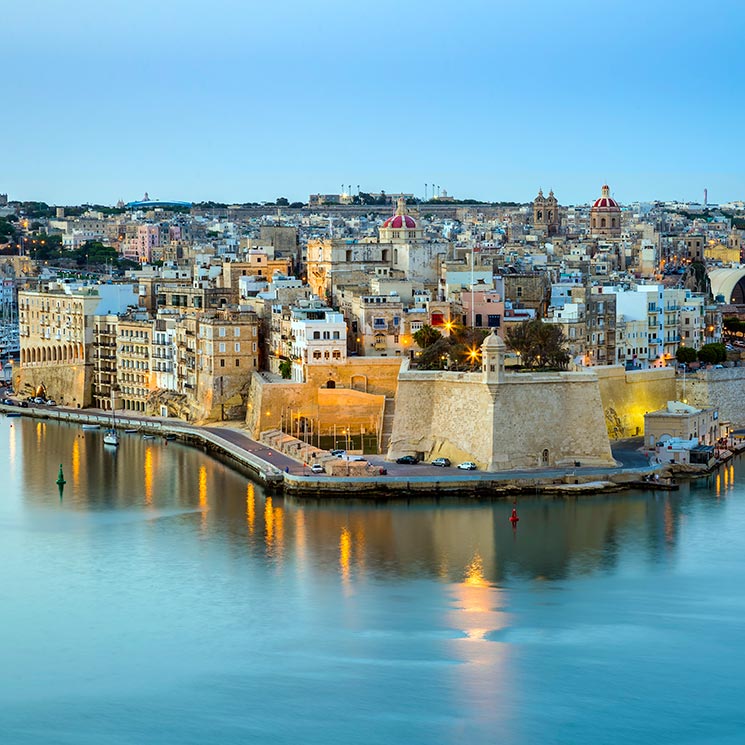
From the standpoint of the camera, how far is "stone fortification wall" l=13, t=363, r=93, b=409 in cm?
2997

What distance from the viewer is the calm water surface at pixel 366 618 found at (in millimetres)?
13586

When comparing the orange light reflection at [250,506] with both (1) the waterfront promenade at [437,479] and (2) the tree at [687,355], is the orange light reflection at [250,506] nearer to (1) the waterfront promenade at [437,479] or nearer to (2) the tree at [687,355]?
(1) the waterfront promenade at [437,479]

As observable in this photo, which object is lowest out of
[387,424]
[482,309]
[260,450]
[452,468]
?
[452,468]

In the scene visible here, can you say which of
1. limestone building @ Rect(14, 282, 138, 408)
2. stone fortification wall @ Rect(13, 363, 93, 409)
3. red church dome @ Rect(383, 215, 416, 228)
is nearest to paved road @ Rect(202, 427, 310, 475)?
stone fortification wall @ Rect(13, 363, 93, 409)

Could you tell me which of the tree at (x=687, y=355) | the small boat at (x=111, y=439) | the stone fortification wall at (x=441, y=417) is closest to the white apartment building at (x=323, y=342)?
the stone fortification wall at (x=441, y=417)

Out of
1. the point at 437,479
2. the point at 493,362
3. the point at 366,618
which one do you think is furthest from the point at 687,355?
the point at 366,618

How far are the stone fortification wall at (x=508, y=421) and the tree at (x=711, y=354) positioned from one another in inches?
251

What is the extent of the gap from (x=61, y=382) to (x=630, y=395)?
36.0ft

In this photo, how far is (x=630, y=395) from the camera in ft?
80.5

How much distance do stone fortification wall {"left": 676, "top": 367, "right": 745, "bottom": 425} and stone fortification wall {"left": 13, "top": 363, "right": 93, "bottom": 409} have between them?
10.5 meters

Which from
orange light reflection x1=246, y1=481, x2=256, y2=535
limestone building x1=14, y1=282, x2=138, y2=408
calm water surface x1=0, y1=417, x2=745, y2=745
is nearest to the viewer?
calm water surface x1=0, y1=417, x2=745, y2=745

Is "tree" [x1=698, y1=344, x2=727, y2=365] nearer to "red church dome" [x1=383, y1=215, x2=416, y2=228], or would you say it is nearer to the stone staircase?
"red church dome" [x1=383, y1=215, x2=416, y2=228]

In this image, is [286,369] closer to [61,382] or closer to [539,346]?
[539,346]

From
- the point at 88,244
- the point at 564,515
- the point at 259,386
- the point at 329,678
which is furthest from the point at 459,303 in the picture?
the point at 88,244
